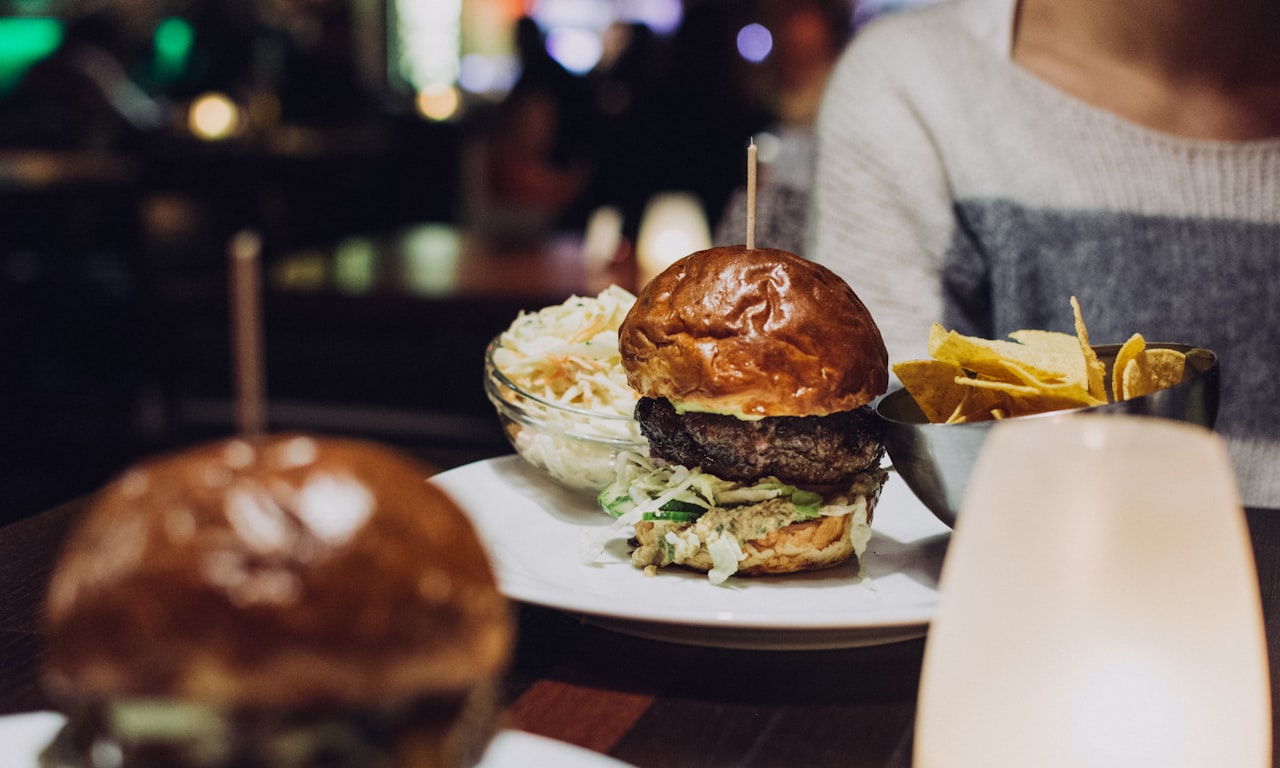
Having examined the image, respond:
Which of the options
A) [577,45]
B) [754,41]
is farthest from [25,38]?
[754,41]

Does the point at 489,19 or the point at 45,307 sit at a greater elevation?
the point at 489,19

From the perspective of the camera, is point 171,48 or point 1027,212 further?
point 171,48

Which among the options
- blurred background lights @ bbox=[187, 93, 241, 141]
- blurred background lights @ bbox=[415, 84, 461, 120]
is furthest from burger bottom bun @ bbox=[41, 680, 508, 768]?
blurred background lights @ bbox=[415, 84, 461, 120]

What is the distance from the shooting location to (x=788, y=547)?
142 centimetres

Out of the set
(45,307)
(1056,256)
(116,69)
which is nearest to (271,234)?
(116,69)

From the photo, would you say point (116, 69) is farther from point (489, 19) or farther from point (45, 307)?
point (489, 19)

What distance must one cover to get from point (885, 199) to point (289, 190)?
838 centimetres

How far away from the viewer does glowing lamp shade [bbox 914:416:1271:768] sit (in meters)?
0.60

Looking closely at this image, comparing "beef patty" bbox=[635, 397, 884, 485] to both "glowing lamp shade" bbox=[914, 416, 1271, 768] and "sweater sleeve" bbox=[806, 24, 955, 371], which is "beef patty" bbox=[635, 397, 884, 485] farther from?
"sweater sleeve" bbox=[806, 24, 955, 371]

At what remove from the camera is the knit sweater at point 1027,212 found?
2.45 metres

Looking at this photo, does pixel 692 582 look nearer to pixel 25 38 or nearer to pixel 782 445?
pixel 782 445

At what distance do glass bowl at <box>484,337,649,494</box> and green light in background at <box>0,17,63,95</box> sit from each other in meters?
8.45

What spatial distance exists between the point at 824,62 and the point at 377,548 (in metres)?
8.78

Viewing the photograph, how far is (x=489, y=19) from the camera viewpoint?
15.0 m
